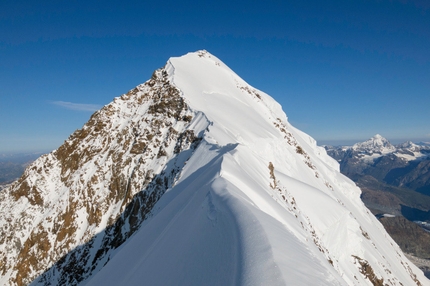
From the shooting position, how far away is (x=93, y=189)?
30.8 meters

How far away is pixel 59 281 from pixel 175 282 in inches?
1093

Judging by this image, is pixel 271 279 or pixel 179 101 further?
pixel 179 101

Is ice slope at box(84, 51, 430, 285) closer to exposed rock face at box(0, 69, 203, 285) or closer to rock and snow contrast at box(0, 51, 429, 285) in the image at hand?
rock and snow contrast at box(0, 51, 429, 285)

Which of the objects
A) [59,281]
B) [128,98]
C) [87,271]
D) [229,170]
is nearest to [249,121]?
[128,98]

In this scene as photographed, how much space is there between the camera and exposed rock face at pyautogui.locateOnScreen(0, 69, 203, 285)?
87.3ft

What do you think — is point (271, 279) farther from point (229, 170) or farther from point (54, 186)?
point (54, 186)

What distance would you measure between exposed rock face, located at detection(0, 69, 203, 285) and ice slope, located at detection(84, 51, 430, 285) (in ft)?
14.5

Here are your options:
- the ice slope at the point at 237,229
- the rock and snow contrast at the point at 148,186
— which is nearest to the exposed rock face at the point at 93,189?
the rock and snow contrast at the point at 148,186

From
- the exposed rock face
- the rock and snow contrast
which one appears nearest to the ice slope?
the rock and snow contrast

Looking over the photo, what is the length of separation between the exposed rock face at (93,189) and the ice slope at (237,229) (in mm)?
4428

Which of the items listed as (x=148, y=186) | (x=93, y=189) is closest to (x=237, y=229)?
(x=148, y=186)

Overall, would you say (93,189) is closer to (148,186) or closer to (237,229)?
(148,186)

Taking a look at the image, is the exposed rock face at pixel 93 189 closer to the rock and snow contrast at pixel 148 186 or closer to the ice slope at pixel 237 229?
the rock and snow contrast at pixel 148 186

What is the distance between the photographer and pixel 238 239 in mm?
5668
